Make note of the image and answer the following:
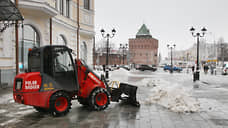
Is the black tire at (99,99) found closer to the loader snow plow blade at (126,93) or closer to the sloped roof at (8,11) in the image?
the loader snow plow blade at (126,93)

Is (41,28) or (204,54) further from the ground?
A: (204,54)

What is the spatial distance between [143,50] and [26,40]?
9823 centimetres

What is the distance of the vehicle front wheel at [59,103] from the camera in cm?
679

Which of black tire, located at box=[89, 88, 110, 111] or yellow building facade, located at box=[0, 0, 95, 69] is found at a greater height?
yellow building facade, located at box=[0, 0, 95, 69]

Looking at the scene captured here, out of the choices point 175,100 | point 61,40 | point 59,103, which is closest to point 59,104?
point 59,103

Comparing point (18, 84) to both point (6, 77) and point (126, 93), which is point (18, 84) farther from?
point (6, 77)

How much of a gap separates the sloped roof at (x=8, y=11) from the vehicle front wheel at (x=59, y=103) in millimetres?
6352

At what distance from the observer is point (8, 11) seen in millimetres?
11641

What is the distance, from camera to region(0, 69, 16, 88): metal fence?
13.4 m

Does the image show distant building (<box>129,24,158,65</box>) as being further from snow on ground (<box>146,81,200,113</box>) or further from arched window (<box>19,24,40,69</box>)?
snow on ground (<box>146,81,200,113</box>)

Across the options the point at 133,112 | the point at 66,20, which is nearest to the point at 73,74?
the point at 133,112

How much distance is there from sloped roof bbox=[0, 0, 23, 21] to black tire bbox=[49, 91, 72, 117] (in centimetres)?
635

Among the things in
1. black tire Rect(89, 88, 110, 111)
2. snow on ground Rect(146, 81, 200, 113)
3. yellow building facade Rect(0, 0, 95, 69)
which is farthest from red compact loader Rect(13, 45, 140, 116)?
yellow building facade Rect(0, 0, 95, 69)

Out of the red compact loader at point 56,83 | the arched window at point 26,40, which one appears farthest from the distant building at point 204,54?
the red compact loader at point 56,83
